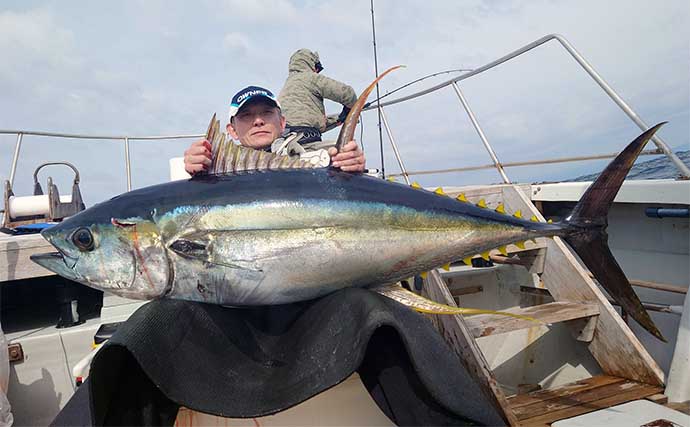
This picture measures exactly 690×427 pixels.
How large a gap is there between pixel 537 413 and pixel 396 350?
1332mm

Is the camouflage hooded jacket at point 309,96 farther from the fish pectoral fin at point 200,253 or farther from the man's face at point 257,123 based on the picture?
the fish pectoral fin at point 200,253

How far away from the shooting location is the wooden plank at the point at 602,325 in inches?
94.0

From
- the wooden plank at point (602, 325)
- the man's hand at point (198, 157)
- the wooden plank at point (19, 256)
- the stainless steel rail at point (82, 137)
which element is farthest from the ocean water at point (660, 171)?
the stainless steel rail at point (82, 137)

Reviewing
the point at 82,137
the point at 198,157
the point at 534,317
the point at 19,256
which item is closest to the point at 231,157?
the point at 198,157

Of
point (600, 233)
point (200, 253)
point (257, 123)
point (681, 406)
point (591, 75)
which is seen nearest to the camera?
point (200, 253)

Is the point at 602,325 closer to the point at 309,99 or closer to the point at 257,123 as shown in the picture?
the point at 257,123

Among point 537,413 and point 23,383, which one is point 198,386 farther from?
point 23,383

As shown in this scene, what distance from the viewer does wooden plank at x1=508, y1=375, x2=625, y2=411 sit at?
222 centimetres

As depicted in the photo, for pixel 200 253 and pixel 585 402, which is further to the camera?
pixel 585 402

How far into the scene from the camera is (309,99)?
3.95 metres

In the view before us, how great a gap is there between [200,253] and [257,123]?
132cm

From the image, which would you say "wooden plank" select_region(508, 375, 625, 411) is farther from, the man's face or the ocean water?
the man's face

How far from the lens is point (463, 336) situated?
229cm

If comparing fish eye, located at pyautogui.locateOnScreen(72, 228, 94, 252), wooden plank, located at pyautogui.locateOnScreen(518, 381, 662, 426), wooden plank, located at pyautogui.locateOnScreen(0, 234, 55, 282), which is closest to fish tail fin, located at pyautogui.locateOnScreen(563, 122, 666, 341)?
wooden plank, located at pyautogui.locateOnScreen(518, 381, 662, 426)
